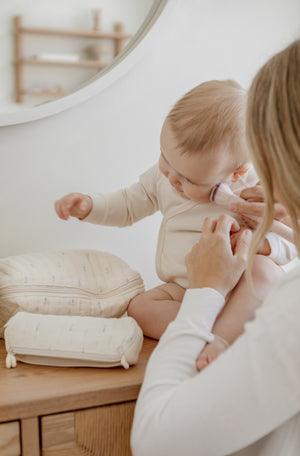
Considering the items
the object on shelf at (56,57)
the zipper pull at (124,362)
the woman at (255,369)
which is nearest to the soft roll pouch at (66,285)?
the zipper pull at (124,362)

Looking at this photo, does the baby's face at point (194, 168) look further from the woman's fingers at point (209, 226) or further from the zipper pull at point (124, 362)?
the zipper pull at point (124, 362)

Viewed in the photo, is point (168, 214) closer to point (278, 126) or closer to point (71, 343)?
point (71, 343)

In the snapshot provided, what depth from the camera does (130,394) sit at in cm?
76

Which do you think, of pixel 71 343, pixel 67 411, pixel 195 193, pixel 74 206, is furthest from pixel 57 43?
pixel 67 411

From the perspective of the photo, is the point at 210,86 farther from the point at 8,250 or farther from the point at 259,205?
the point at 8,250

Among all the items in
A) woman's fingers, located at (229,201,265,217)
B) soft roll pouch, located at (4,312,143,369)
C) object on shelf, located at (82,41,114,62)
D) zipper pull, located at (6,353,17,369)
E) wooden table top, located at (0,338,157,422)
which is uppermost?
object on shelf, located at (82,41,114,62)

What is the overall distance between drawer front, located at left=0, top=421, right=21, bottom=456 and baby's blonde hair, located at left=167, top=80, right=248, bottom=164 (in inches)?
21.3

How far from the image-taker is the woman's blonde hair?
0.60 meters

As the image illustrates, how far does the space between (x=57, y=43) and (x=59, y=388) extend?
78 centimetres

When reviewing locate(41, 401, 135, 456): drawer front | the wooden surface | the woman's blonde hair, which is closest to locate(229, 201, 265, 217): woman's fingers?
the woman's blonde hair

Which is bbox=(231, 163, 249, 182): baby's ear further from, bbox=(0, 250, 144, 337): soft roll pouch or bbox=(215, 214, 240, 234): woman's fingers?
bbox=(0, 250, 144, 337): soft roll pouch

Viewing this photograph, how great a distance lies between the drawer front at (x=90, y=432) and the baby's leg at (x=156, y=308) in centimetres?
21

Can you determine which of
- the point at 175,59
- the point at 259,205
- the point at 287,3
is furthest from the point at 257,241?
the point at 287,3

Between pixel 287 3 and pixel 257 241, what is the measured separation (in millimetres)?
966
